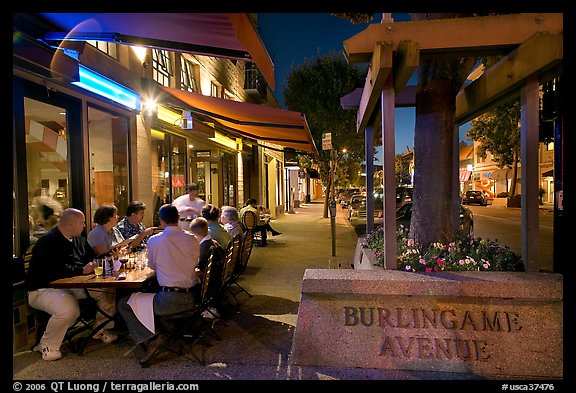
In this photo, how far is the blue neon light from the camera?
18.2 feet

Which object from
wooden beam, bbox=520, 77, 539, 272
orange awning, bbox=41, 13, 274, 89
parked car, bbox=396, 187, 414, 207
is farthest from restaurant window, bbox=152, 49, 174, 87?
parked car, bbox=396, 187, 414, 207

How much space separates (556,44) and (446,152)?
1.76m

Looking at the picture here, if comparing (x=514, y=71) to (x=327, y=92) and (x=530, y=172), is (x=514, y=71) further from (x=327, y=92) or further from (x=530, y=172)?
(x=327, y=92)

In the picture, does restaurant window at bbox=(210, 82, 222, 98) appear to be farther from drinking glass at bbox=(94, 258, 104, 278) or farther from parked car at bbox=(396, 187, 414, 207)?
drinking glass at bbox=(94, 258, 104, 278)

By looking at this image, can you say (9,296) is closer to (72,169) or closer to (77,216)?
(77,216)

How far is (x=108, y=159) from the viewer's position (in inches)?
280

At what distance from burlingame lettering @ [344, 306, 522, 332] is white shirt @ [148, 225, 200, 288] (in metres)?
1.68

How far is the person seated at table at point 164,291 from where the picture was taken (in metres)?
3.87

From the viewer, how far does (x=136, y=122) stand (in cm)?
749

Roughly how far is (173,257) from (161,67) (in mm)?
6247

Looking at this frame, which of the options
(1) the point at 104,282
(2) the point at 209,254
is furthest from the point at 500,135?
(1) the point at 104,282

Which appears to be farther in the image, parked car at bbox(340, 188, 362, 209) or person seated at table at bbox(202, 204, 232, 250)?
parked car at bbox(340, 188, 362, 209)
